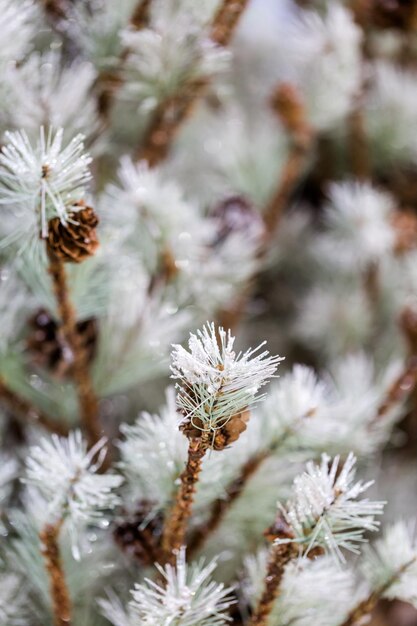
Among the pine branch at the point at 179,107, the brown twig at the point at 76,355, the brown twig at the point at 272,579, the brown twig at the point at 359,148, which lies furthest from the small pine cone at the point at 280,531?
the brown twig at the point at 359,148

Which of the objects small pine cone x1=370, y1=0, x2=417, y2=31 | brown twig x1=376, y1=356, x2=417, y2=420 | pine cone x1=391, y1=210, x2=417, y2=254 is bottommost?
brown twig x1=376, y1=356, x2=417, y2=420

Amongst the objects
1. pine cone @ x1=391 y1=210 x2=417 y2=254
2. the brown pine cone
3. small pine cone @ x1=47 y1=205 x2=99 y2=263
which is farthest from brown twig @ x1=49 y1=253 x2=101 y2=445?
pine cone @ x1=391 y1=210 x2=417 y2=254

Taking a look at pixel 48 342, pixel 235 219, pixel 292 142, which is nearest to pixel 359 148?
pixel 292 142

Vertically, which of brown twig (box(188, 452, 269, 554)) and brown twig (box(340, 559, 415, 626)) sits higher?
brown twig (box(188, 452, 269, 554))

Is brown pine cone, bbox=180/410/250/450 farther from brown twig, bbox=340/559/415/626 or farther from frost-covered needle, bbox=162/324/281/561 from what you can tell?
brown twig, bbox=340/559/415/626

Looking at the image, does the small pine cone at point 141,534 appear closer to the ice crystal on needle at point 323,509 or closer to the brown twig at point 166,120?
the ice crystal on needle at point 323,509

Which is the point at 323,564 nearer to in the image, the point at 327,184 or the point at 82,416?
the point at 82,416
